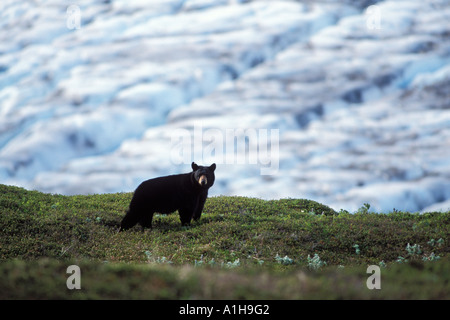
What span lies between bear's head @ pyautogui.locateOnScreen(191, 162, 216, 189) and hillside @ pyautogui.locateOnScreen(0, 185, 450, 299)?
5.93ft

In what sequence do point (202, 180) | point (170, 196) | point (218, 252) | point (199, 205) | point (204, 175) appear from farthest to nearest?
point (199, 205) → point (170, 196) → point (204, 175) → point (202, 180) → point (218, 252)

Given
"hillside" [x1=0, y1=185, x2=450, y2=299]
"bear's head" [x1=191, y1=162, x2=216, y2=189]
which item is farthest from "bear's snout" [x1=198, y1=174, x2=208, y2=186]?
"hillside" [x1=0, y1=185, x2=450, y2=299]

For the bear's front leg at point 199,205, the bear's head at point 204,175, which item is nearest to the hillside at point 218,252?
the bear's front leg at point 199,205

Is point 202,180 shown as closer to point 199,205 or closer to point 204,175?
point 204,175

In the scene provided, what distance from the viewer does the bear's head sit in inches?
Answer: 747

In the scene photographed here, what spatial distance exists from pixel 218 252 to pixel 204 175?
14.2 feet

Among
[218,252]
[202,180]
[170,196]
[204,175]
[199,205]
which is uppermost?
[204,175]

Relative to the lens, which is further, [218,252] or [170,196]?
[170,196]

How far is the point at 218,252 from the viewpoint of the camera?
15.8 metres

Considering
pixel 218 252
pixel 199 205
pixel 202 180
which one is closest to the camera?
pixel 218 252

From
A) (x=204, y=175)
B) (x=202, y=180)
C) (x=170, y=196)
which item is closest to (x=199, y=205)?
(x=170, y=196)
